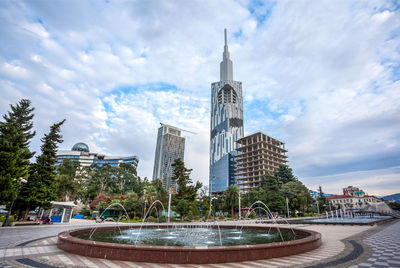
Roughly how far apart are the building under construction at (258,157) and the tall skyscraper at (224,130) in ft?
107

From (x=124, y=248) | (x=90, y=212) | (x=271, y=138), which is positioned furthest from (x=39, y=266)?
(x=271, y=138)

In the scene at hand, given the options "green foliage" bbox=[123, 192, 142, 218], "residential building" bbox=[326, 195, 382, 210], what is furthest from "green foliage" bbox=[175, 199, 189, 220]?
"residential building" bbox=[326, 195, 382, 210]

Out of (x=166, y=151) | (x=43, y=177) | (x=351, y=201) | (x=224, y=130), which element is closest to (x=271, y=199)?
(x=43, y=177)

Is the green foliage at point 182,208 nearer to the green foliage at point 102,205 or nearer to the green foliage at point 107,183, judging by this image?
the green foliage at point 102,205

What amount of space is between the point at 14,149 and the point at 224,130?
129 meters

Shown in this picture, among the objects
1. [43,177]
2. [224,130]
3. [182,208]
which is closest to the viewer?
[43,177]

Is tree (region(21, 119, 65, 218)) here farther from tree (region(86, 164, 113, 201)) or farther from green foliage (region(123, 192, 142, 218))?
tree (region(86, 164, 113, 201))

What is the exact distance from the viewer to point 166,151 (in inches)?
7347

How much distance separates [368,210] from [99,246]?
6813 cm

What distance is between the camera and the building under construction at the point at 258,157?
89.9 m

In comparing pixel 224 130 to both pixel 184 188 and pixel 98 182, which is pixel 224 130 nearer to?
pixel 98 182

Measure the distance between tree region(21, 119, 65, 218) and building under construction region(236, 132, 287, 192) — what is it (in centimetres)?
7706

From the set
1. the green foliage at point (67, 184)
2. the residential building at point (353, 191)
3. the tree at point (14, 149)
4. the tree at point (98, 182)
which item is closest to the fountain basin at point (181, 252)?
the tree at point (14, 149)

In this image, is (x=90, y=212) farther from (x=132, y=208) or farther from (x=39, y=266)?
(x=39, y=266)
